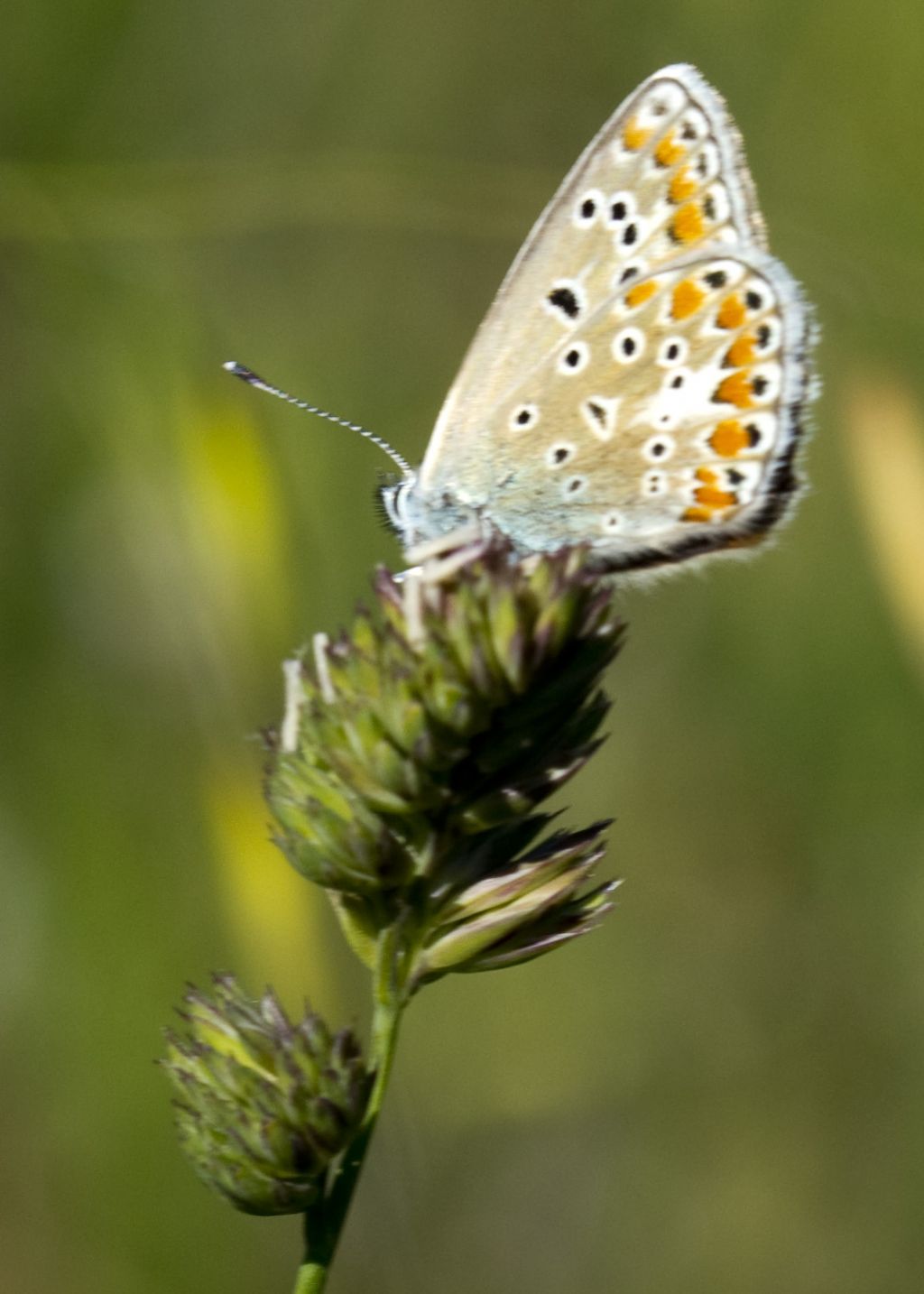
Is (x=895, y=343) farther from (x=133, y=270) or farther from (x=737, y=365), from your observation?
(x=133, y=270)

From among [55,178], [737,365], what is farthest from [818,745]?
[55,178]

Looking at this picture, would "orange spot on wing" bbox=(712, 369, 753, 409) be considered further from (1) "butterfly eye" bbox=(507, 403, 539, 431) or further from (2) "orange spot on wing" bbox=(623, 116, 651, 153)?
(2) "orange spot on wing" bbox=(623, 116, 651, 153)

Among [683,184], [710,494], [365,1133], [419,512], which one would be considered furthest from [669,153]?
[365,1133]

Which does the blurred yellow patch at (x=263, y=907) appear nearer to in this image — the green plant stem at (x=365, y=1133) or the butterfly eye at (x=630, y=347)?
the green plant stem at (x=365, y=1133)

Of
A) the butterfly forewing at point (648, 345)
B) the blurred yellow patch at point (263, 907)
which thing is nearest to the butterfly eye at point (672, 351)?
the butterfly forewing at point (648, 345)

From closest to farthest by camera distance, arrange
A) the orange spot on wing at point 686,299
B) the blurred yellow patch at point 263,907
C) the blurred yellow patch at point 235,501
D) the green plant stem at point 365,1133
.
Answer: the green plant stem at point 365,1133 < the blurred yellow patch at point 263,907 < the blurred yellow patch at point 235,501 < the orange spot on wing at point 686,299

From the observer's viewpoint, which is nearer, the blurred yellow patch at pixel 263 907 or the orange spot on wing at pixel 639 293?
the blurred yellow patch at pixel 263 907

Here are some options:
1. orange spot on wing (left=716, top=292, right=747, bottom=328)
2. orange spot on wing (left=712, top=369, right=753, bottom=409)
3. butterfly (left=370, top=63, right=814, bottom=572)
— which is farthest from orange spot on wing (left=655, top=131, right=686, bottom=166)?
orange spot on wing (left=712, top=369, right=753, bottom=409)
